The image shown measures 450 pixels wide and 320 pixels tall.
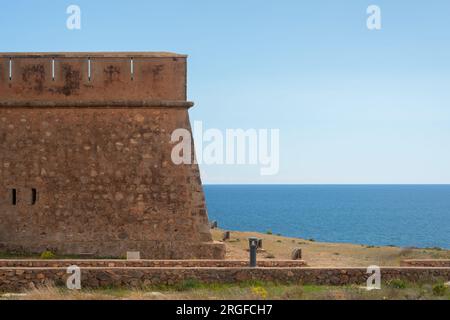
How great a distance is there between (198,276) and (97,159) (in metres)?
Result: 4.98

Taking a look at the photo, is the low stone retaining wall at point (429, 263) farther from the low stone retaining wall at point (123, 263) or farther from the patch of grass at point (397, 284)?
the low stone retaining wall at point (123, 263)

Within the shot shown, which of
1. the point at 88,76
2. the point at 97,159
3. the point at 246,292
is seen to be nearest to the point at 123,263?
the point at 246,292

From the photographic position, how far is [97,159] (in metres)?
15.2

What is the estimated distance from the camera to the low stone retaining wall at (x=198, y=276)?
11211 mm

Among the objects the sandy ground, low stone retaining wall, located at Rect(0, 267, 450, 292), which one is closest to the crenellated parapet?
the sandy ground

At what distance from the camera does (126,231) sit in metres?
15.0

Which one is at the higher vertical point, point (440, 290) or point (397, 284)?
point (440, 290)

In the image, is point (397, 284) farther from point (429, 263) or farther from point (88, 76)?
point (88, 76)

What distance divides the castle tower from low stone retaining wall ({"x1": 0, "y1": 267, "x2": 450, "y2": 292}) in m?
3.50

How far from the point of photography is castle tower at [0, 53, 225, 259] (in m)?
15.0

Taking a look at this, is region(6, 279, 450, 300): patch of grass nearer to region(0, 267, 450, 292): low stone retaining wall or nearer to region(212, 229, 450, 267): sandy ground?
region(0, 267, 450, 292): low stone retaining wall

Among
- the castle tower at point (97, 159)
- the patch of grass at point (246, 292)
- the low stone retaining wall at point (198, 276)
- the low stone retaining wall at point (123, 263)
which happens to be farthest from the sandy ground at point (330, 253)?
the patch of grass at point (246, 292)

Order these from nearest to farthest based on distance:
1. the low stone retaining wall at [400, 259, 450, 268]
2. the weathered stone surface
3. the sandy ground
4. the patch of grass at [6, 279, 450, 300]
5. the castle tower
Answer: the patch of grass at [6, 279, 450, 300], the weathered stone surface, the low stone retaining wall at [400, 259, 450, 268], the castle tower, the sandy ground

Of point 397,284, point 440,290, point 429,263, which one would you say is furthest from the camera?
point 429,263
